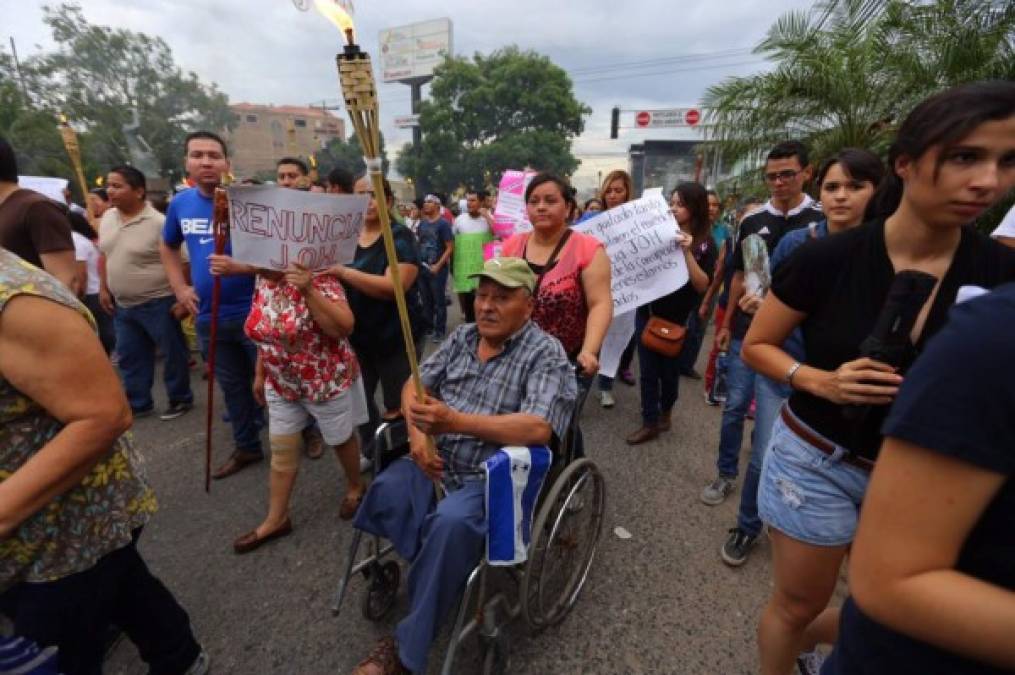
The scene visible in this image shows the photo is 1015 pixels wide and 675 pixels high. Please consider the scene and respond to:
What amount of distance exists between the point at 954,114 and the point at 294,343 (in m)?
2.43

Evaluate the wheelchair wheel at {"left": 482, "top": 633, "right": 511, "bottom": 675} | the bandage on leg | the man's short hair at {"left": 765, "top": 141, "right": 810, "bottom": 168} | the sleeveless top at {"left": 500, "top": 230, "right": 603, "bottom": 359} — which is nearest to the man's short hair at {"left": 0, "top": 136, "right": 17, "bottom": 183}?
the bandage on leg

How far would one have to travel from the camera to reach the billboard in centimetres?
4866

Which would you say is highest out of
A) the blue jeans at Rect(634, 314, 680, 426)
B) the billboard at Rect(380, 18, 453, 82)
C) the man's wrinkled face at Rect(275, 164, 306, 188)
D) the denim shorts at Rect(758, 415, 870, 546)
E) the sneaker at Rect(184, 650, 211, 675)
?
the billboard at Rect(380, 18, 453, 82)

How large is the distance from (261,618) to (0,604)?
1.00m

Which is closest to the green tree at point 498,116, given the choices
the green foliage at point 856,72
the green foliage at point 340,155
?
the green foliage at point 340,155

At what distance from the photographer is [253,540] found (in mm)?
2605

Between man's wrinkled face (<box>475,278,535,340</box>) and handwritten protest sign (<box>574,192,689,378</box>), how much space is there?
149cm

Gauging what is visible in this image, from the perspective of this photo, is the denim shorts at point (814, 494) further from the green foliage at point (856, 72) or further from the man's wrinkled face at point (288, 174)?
the green foliage at point (856, 72)

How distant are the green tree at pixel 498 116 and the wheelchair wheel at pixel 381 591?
38227 mm

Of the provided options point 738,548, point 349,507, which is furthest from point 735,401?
point 349,507

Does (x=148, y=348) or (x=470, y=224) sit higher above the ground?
(x=470, y=224)

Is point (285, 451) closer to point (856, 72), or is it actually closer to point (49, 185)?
point (49, 185)

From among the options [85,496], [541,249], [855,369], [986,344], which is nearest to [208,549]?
[85,496]

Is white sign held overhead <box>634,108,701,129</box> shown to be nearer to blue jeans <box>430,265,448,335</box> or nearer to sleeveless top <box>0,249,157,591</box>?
blue jeans <box>430,265,448,335</box>
